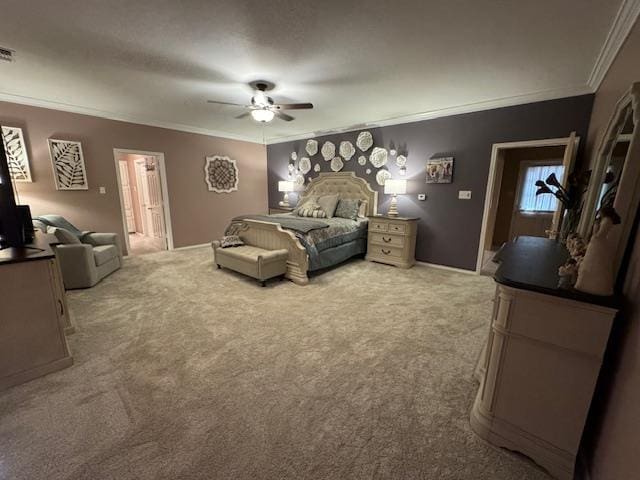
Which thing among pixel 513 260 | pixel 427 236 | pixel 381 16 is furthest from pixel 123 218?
pixel 513 260

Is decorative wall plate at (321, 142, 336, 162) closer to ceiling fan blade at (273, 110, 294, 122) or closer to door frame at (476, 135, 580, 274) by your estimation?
ceiling fan blade at (273, 110, 294, 122)

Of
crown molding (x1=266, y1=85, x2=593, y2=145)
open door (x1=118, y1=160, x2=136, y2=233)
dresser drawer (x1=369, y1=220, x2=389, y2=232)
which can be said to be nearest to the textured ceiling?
crown molding (x1=266, y1=85, x2=593, y2=145)

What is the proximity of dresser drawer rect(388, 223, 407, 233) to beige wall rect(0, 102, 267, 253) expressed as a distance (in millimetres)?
3647

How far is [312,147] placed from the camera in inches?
219

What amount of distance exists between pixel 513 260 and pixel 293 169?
16.8ft

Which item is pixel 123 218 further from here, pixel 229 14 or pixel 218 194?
pixel 229 14

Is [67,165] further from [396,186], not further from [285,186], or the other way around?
[396,186]

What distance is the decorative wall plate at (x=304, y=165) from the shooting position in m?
5.75

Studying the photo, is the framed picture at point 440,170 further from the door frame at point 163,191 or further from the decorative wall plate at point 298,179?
the door frame at point 163,191

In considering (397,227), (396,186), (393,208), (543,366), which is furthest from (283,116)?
(543,366)

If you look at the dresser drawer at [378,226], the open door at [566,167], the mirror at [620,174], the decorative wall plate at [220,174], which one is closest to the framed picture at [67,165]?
the decorative wall plate at [220,174]

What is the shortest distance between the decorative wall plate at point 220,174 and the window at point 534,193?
6292mm

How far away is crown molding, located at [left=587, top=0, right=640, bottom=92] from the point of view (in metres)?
1.66

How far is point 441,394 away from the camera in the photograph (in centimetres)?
165
